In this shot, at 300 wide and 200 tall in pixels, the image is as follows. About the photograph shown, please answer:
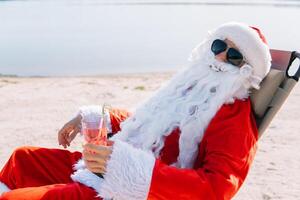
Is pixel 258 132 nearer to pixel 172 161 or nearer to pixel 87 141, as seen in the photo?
pixel 172 161

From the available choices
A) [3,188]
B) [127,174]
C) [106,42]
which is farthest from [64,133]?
[106,42]

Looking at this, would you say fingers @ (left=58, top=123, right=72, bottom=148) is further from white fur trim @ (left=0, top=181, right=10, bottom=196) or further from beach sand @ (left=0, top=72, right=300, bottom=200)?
beach sand @ (left=0, top=72, right=300, bottom=200)

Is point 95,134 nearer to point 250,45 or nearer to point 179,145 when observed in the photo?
point 179,145

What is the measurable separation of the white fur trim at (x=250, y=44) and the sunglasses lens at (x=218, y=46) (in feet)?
0.14

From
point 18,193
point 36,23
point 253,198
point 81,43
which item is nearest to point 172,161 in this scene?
point 18,193

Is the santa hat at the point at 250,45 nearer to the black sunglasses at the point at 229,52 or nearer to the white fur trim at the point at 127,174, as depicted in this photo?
the black sunglasses at the point at 229,52

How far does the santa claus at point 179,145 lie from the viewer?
2084 mm

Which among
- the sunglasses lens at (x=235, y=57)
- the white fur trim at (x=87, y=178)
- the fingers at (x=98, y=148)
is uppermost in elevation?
the sunglasses lens at (x=235, y=57)

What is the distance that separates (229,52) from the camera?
8.29ft

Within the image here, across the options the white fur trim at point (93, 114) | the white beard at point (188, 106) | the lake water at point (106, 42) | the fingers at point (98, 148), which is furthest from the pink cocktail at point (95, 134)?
the lake water at point (106, 42)

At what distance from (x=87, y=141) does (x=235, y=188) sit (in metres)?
0.61

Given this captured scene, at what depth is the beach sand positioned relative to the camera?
406 cm

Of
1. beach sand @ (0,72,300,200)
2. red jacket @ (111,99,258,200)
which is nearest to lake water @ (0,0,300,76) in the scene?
beach sand @ (0,72,300,200)

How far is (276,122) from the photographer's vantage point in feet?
18.4
